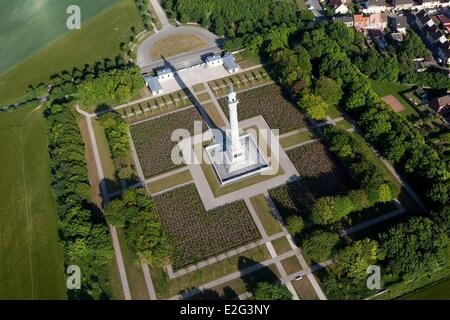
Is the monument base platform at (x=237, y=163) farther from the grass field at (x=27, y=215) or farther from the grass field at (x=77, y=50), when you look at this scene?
the grass field at (x=77, y=50)

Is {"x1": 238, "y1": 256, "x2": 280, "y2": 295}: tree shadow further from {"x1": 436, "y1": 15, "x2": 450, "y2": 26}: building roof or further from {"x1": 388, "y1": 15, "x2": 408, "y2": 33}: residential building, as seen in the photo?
{"x1": 436, "y1": 15, "x2": 450, "y2": 26}: building roof

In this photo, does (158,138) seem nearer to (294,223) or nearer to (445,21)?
(294,223)

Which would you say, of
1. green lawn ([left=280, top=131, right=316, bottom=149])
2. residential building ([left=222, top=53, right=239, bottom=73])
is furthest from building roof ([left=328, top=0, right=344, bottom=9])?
green lawn ([left=280, top=131, right=316, bottom=149])

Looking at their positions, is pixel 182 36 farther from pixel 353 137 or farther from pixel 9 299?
pixel 9 299

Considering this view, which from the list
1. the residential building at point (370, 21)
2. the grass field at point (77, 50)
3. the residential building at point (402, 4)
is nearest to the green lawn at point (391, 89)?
the residential building at point (370, 21)

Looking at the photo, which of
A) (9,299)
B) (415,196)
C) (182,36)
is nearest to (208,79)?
(182,36)

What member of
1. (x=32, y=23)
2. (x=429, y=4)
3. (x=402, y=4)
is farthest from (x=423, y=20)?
(x=32, y=23)
